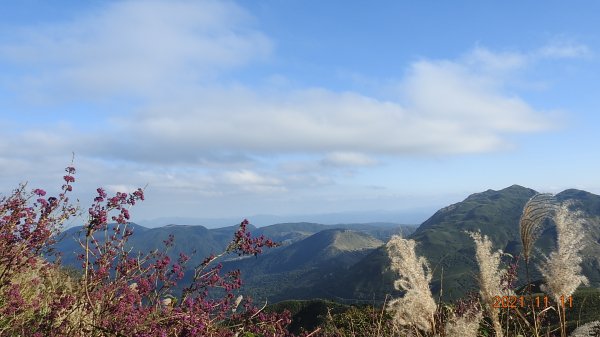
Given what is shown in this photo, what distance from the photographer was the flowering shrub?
4273mm

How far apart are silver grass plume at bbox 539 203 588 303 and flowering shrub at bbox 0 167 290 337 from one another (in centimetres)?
307

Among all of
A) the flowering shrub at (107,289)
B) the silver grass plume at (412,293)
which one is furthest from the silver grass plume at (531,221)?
the flowering shrub at (107,289)

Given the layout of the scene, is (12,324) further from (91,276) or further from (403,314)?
(403,314)

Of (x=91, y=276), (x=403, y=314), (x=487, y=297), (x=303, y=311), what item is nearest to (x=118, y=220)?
(x=91, y=276)

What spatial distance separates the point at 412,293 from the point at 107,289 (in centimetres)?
340

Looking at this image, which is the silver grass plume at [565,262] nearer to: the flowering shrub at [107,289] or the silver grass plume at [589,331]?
the silver grass plume at [589,331]

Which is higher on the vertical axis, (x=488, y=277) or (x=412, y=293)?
(x=488, y=277)

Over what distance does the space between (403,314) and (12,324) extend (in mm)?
4518

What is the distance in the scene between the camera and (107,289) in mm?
5141

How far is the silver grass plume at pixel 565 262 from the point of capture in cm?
430

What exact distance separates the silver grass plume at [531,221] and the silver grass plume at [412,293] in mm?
1052
